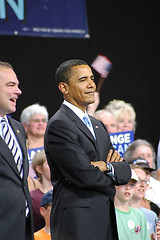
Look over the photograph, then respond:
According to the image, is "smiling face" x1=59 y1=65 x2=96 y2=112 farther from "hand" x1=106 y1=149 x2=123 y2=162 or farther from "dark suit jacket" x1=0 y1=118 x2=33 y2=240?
"dark suit jacket" x1=0 y1=118 x2=33 y2=240

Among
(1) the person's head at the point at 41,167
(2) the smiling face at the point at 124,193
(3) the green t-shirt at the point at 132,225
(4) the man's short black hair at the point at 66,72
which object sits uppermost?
(4) the man's short black hair at the point at 66,72

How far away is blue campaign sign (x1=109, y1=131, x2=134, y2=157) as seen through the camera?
530 centimetres

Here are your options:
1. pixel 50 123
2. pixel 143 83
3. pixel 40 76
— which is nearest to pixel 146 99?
pixel 143 83

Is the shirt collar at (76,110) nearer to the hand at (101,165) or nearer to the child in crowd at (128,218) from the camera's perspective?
the hand at (101,165)

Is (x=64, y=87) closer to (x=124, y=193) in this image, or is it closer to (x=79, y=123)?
(x=79, y=123)

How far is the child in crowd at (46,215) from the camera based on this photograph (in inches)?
151

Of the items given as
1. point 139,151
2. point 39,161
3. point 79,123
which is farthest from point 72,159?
point 139,151

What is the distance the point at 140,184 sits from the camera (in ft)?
14.6

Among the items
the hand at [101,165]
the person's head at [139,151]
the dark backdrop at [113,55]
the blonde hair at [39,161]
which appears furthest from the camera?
the dark backdrop at [113,55]

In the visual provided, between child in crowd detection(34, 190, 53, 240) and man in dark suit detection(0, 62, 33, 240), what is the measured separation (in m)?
0.91

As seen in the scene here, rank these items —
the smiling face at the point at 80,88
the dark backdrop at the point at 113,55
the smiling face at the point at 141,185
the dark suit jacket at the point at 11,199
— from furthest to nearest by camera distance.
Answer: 1. the dark backdrop at the point at 113,55
2. the smiling face at the point at 141,185
3. the smiling face at the point at 80,88
4. the dark suit jacket at the point at 11,199

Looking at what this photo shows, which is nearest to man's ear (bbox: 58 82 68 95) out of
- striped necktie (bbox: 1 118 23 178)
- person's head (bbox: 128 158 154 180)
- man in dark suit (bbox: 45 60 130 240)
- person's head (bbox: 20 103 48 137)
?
man in dark suit (bbox: 45 60 130 240)

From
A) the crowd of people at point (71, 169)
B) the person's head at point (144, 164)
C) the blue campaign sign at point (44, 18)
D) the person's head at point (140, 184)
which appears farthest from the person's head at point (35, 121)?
the crowd of people at point (71, 169)

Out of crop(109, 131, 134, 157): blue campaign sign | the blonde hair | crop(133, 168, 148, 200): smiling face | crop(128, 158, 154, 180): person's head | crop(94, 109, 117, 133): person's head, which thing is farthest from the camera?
crop(94, 109, 117, 133): person's head
